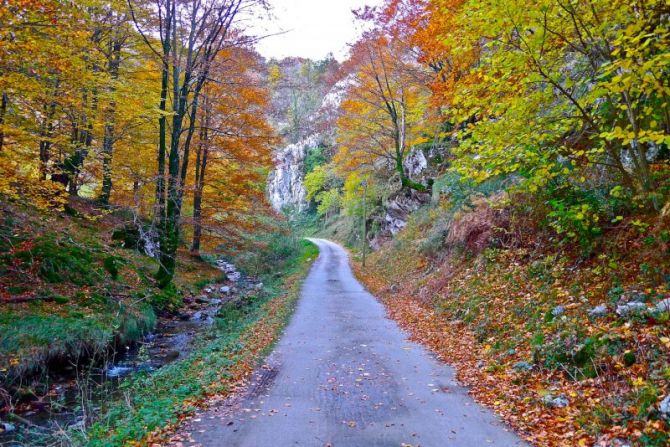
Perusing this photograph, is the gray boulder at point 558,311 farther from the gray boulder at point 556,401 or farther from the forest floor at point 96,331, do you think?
the forest floor at point 96,331

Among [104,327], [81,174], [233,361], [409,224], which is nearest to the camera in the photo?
[233,361]

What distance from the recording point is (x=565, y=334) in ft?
21.3

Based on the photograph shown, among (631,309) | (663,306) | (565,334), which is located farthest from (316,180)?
(663,306)

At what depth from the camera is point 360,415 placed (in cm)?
573

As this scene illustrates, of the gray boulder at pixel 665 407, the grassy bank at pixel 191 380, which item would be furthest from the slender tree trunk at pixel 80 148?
the gray boulder at pixel 665 407

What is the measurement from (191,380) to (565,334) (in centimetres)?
634

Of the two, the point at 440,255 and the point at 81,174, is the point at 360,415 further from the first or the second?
the point at 81,174

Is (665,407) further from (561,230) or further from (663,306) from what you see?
(561,230)

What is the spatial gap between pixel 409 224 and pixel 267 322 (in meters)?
14.3

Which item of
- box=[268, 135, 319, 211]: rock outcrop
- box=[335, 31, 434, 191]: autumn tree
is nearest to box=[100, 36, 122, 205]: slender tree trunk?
box=[335, 31, 434, 191]: autumn tree

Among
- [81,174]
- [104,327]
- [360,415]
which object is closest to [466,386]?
[360,415]

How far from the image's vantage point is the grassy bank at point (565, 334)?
15.5ft

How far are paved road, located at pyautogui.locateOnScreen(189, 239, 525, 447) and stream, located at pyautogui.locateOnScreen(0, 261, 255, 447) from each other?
2.42m

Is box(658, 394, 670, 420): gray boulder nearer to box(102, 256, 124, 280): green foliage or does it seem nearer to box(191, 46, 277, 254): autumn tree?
box(102, 256, 124, 280): green foliage
